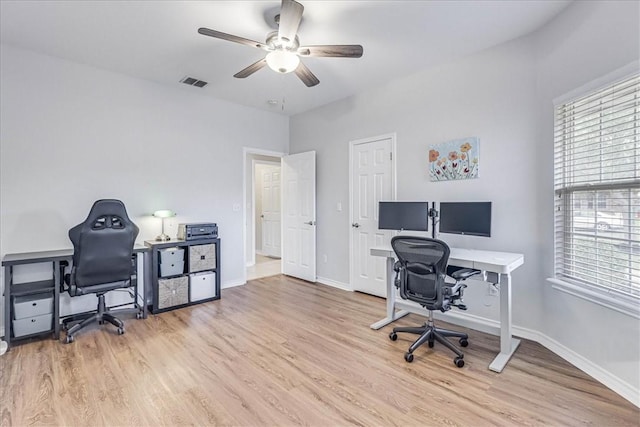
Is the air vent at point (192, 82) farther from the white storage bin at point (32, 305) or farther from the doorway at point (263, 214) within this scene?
the white storage bin at point (32, 305)

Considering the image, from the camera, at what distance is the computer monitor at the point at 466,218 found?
2.64 metres

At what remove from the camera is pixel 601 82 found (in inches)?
82.4

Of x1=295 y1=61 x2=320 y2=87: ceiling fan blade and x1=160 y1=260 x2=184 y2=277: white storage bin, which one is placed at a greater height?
x1=295 y1=61 x2=320 y2=87: ceiling fan blade

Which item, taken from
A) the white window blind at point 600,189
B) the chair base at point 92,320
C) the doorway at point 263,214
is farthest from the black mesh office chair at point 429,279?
the doorway at point 263,214

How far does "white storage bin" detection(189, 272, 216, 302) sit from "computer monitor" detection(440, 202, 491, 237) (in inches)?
113

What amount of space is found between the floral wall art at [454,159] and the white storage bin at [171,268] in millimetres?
3139

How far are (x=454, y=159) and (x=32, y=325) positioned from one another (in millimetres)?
4332

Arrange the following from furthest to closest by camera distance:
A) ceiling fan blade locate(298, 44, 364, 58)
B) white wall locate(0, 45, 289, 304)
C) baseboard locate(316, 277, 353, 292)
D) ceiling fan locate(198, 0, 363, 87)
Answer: baseboard locate(316, 277, 353, 292), white wall locate(0, 45, 289, 304), ceiling fan blade locate(298, 44, 364, 58), ceiling fan locate(198, 0, 363, 87)

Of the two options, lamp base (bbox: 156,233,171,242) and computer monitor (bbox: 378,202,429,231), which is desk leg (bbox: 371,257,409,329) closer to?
computer monitor (bbox: 378,202,429,231)

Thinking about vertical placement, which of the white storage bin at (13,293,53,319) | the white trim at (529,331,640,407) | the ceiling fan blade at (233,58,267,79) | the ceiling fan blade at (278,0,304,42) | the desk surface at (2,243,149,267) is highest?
the ceiling fan blade at (278,0,304,42)

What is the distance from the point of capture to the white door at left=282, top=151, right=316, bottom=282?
15.8 ft

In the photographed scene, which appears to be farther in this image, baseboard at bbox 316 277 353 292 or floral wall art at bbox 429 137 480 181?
baseboard at bbox 316 277 353 292

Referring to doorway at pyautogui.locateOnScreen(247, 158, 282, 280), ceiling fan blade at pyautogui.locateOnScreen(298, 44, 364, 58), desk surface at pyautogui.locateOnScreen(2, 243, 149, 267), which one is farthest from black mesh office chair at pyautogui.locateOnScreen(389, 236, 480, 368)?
doorway at pyautogui.locateOnScreen(247, 158, 282, 280)

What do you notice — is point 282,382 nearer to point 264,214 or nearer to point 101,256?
point 101,256
